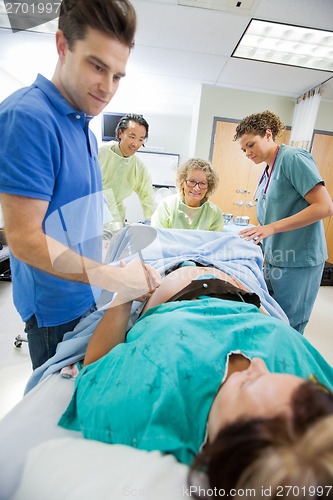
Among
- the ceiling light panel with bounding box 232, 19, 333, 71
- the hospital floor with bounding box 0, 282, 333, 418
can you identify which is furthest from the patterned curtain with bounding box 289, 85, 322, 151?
the hospital floor with bounding box 0, 282, 333, 418

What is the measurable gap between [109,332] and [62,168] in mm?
523

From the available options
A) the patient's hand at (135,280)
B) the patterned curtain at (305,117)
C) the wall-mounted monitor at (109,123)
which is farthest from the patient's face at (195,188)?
the wall-mounted monitor at (109,123)

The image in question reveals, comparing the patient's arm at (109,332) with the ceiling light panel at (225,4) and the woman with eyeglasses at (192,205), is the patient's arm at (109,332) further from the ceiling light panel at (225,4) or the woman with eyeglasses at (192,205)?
the ceiling light panel at (225,4)

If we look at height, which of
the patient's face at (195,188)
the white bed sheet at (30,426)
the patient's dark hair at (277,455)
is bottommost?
the white bed sheet at (30,426)

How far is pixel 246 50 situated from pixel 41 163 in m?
2.78

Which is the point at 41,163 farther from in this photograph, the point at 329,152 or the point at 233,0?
the point at 329,152

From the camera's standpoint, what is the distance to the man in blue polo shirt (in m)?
0.59

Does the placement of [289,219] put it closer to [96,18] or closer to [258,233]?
[258,233]

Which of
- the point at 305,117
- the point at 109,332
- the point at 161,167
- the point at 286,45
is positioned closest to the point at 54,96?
the point at 109,332

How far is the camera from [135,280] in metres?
0.76

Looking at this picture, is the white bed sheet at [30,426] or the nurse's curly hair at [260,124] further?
the nurse's curly hair at [260,124]

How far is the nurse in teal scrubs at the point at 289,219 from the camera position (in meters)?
1.38

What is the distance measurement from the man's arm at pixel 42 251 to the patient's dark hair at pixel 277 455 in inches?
17.4

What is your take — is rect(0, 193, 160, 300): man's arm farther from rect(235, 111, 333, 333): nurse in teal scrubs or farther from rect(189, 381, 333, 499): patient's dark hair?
rect(235, 111, 333, 333): nurse in teal scrubs
